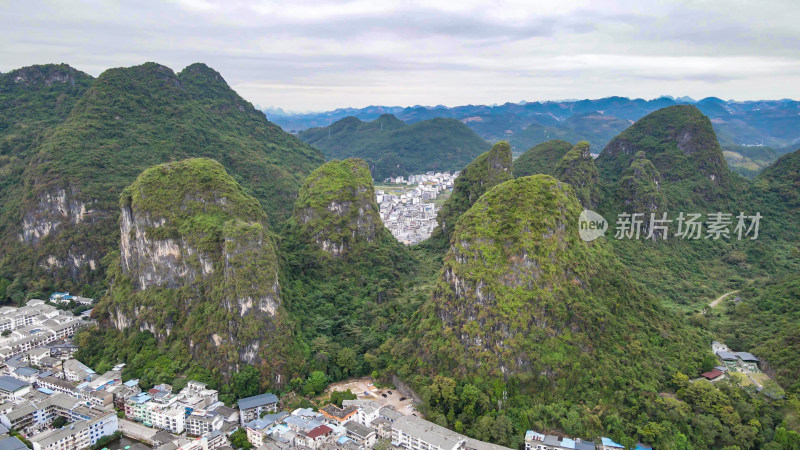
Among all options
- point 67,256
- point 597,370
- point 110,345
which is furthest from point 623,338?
point 67,256

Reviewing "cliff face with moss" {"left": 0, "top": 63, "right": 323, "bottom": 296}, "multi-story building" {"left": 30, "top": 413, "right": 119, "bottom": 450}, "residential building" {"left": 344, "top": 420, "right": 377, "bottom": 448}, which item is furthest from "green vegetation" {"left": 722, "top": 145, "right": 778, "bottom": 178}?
"multi-story building" {"left": 30, "top": 413, "right": 119, "bottom": 450}

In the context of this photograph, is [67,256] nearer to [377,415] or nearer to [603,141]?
[377,415]

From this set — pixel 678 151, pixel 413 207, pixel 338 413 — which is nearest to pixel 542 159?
pixel 678 151

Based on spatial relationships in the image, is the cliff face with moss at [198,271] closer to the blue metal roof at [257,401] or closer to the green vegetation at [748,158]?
the blue metal roof at [257,401]

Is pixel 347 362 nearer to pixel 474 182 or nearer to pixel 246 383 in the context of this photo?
pixel 246 383

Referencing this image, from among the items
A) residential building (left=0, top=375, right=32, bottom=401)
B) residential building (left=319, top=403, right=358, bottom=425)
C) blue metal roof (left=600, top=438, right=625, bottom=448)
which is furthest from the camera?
residential building (left=0, top=375, right=32, bottom=401)

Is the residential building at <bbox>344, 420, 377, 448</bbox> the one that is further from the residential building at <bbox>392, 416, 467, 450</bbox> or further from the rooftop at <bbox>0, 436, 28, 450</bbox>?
the rooftop at <bbox>0, 436, 28, 450</bbox>
